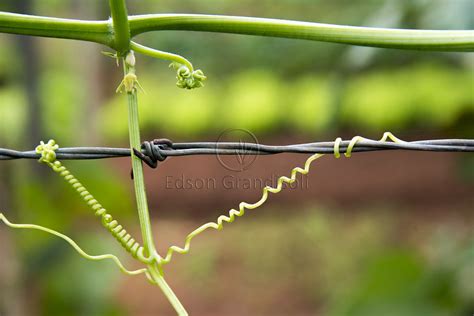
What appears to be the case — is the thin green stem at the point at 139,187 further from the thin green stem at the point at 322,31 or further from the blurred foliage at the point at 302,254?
the blurred foliage at the point at 302,254

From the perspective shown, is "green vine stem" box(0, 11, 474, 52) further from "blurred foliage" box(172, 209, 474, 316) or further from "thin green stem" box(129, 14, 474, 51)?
"blurred foliage" box(172, 209, 474, 316)

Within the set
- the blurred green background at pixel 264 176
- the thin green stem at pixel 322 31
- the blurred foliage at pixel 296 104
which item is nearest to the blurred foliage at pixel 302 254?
the blurred green background at pixel 264 176

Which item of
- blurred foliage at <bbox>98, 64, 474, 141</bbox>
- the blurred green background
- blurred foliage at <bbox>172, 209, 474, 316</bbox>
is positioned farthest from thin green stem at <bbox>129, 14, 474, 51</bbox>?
blurred foliage at <bbox>98, 64, 474, 141</bbox>

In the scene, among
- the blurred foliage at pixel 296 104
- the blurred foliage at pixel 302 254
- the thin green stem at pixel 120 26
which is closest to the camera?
the thin green stem at pixel 120 26

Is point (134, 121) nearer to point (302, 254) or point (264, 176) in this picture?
point (302, 254)

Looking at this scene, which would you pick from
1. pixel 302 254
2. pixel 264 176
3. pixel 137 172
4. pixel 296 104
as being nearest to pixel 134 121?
pixel 137 172
